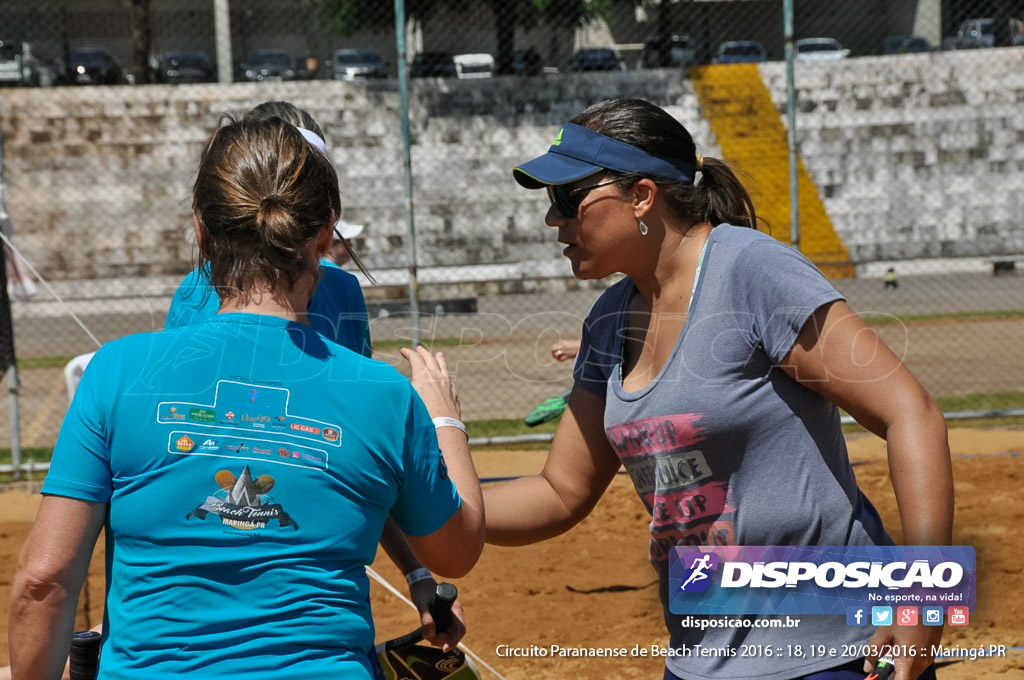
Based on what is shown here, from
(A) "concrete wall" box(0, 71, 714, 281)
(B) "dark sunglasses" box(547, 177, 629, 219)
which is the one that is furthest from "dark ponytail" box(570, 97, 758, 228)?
(A) "concrete wall" box(0, 71, 714, 281)

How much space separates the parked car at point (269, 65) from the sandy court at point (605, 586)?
19.3 metres

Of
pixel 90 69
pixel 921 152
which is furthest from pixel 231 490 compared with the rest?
pixel 90 69

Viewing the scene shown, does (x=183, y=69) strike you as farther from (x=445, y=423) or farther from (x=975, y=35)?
(x=445, y=423)

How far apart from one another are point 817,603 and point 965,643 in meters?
2.81

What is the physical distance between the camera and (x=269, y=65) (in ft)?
85.1

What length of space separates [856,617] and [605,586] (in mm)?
3305

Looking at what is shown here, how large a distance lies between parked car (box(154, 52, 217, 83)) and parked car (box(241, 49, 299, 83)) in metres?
0.95

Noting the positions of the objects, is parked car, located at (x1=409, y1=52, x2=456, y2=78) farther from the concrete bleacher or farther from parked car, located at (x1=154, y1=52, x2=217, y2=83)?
the concrete bleacher

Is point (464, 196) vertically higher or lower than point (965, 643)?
higher

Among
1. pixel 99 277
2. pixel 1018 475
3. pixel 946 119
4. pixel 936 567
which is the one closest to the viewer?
pixel 936 567

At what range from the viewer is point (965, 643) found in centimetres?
459

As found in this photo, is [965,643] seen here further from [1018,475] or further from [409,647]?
[409,647]

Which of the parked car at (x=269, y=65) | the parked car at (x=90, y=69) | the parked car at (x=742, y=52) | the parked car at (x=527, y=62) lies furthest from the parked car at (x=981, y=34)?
the parked car at (x=90, y=69)

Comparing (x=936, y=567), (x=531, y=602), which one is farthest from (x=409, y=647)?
(x=531, y=602)
